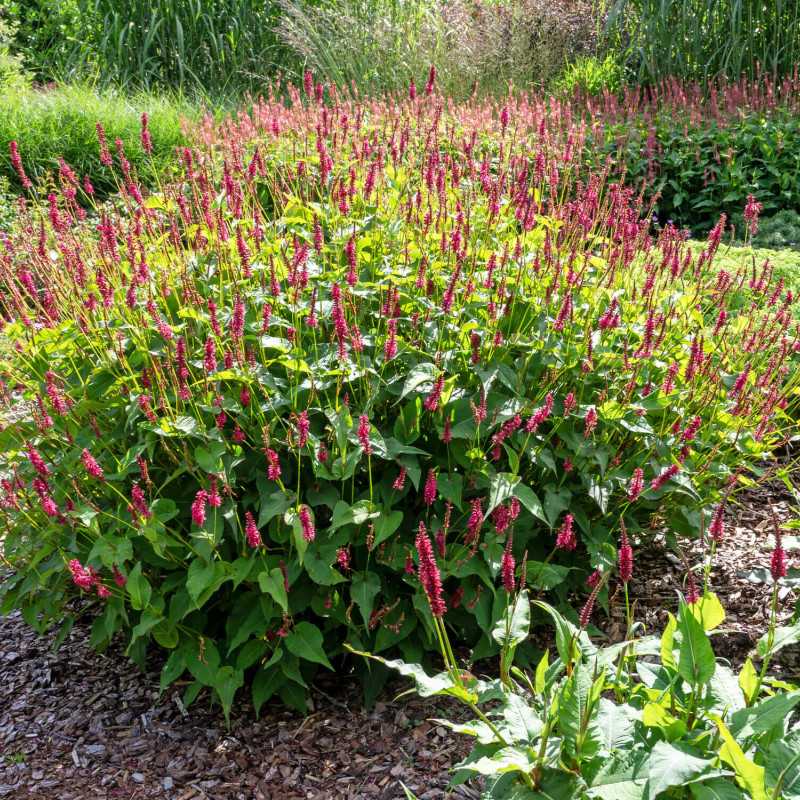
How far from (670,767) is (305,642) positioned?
119 centimetres

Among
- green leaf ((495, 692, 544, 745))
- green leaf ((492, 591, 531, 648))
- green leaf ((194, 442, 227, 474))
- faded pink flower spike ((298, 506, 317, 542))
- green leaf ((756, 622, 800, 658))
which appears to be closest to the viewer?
green leaf ((495, 692, 544, 745))

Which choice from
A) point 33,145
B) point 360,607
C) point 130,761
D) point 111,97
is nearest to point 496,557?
point 360,607

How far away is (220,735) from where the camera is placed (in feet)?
8.99

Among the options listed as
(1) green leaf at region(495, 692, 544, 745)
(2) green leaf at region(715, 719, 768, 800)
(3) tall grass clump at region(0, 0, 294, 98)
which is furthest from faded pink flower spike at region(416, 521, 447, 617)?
(3) tall grass clump at region(0, 0, 294, 98)

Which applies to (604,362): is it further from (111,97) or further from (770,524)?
(111,97)

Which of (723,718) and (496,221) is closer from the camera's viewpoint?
(723,718)

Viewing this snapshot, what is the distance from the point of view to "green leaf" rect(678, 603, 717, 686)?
5.76ft

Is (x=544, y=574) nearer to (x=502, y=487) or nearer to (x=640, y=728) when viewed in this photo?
(x=502, y=487)

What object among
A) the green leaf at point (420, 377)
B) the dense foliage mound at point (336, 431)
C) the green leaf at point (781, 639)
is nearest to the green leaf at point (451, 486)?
the dense foliage mound at point (336, 431)

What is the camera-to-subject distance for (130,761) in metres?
2.67

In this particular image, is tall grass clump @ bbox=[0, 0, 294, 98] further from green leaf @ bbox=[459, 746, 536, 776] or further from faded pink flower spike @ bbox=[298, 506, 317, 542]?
green leaf @ bbox=[459, 746, 536, 776]

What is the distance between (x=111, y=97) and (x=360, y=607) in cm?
965

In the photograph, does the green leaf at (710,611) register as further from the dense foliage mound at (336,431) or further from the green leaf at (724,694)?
the dense foliage mound at (336,431)

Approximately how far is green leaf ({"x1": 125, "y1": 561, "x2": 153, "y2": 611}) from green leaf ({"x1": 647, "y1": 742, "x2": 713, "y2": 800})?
1440 mm
